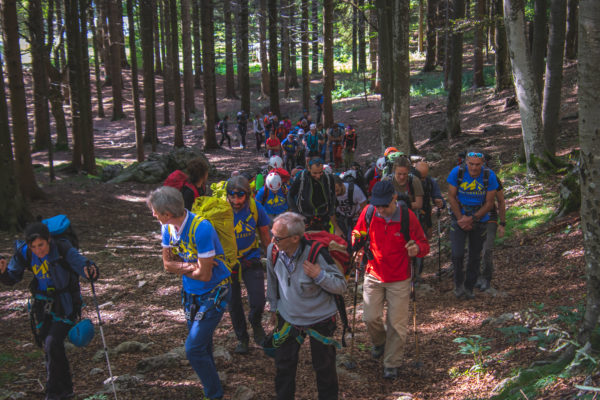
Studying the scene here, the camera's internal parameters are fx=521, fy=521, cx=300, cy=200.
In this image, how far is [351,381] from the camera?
5.37 m

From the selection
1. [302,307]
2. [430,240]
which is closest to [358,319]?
[302,307]

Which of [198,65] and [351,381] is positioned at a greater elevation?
[198,65]

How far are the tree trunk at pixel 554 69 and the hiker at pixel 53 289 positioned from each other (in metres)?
10.2

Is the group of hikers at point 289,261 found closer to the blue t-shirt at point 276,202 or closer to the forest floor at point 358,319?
the blue t-shirt at point 276,202

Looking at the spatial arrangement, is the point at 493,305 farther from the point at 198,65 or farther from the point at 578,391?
the point at 198,65

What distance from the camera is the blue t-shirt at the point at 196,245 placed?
429cm

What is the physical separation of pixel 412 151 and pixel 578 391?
15636mm

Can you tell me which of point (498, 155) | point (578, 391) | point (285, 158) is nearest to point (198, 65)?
point (285, 158)

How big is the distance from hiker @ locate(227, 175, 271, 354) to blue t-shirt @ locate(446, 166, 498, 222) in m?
2.82

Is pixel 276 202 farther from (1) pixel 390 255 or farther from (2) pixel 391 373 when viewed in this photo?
(2) pixel 391 373

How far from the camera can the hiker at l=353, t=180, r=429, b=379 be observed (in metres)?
5.09

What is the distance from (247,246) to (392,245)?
1.65 m

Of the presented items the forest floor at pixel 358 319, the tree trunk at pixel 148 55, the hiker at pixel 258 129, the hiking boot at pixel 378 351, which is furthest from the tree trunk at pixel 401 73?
the hiker at pixel 258 129

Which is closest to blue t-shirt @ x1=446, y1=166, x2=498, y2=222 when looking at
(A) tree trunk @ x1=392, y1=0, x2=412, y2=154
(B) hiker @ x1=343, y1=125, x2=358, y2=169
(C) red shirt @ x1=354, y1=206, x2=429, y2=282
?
(C) red shirt @ x1=354, y1=206, x2=429, y2=282
